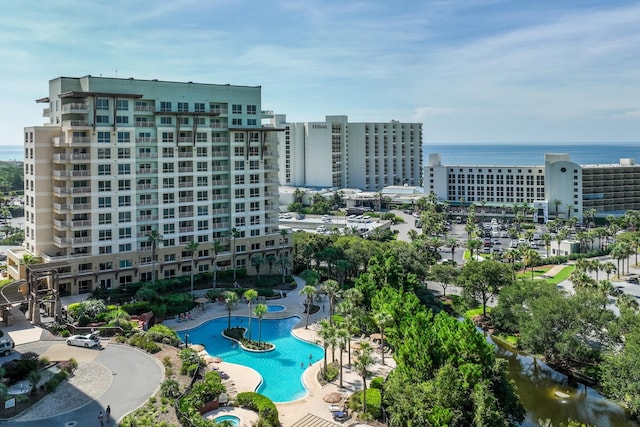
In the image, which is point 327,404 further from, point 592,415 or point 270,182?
point 270,182

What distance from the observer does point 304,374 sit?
48.8 m

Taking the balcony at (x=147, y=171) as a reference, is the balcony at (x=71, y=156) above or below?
above

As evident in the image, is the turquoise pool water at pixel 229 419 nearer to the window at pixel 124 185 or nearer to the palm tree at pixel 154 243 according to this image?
the palm tree at pixel 154 243

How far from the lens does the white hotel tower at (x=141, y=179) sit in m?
67.4

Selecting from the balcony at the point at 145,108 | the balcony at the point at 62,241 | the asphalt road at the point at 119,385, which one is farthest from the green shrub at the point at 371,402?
the balcony at the point at 145,108

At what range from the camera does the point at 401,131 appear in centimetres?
18788

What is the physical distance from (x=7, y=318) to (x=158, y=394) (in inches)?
987

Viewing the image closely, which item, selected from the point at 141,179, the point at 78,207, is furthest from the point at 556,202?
the point at 78,207

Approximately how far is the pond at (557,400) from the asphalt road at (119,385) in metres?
29.8

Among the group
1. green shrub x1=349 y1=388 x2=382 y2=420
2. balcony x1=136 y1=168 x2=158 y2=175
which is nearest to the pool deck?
green shrub x1=349 y1=388 x2=382 y2=420

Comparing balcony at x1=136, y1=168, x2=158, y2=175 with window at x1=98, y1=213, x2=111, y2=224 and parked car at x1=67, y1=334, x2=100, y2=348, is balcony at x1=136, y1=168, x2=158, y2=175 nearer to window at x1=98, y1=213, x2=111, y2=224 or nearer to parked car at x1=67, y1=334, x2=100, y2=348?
window at x1=98, y1=213, x2=111, y2=224

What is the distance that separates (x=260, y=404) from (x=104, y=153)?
42.4 meters

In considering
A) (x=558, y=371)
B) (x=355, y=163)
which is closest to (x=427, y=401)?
(x=558, y=371)

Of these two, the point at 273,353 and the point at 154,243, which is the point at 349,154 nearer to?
the point at 154,243
